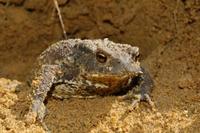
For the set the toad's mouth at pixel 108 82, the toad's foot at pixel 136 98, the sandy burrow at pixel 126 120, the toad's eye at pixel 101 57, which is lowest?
the sandy burrow at pixel 126 120

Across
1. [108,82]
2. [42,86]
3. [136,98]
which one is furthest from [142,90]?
[42,86]

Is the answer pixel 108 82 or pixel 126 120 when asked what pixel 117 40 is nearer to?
pixel 108 82

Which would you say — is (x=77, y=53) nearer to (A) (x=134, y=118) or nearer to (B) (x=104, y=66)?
(B) (x=104, y=66)

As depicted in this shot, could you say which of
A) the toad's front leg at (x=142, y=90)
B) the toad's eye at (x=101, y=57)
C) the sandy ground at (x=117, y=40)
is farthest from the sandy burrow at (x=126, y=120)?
the toad's eye at (x=101, y=57)

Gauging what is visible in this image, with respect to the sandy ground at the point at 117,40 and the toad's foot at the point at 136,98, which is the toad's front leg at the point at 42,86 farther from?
the toad's foot at the point at 136,98

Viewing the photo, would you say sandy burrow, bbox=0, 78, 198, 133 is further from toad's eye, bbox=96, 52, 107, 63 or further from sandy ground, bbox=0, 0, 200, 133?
toad's eye, bbox=96, 52, 107, 63
